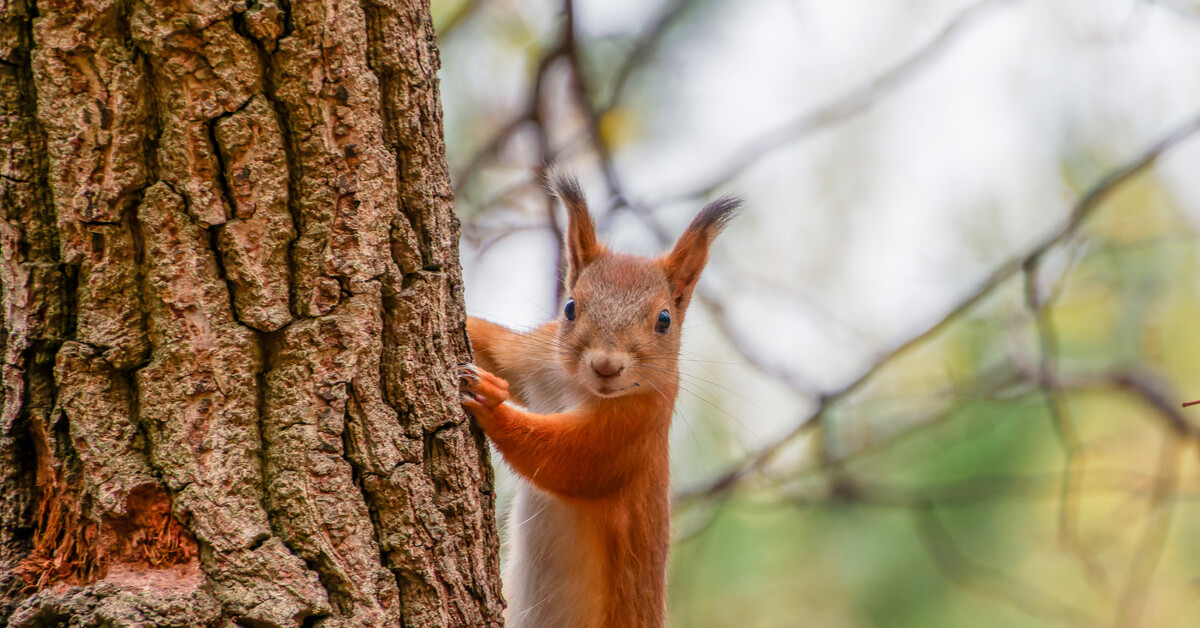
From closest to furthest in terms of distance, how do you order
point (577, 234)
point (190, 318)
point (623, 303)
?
point (190, 318), point (623, 303), point (577, 234)

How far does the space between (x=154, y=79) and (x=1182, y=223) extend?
2322 millimetres

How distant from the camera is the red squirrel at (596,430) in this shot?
1688mm

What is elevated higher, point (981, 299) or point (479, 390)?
point (981, 299)

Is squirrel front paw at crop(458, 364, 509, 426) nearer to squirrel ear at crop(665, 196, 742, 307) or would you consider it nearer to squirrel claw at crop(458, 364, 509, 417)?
squirrel claw at crop(458, 364, 509, 417)

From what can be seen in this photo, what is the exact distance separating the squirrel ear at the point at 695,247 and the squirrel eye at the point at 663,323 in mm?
107

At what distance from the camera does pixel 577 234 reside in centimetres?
198

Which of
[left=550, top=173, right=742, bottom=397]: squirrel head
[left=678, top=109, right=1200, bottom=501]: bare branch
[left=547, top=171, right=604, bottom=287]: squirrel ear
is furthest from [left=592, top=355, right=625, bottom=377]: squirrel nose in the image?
[left=678, top=109, right=1200, bottom=501]: bare branch

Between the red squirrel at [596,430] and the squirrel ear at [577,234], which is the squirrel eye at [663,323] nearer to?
the red squirrel at [596,430]

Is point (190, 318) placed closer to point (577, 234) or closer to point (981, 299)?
point (577, 234)

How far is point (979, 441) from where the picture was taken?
2438 millimetres

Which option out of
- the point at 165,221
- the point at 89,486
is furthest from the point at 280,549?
the point at 165,221

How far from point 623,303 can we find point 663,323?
11 cm

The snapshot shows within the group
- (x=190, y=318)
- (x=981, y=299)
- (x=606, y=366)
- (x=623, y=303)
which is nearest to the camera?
(x=190, y=318)

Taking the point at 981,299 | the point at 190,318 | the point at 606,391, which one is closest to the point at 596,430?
the point at 606,391
